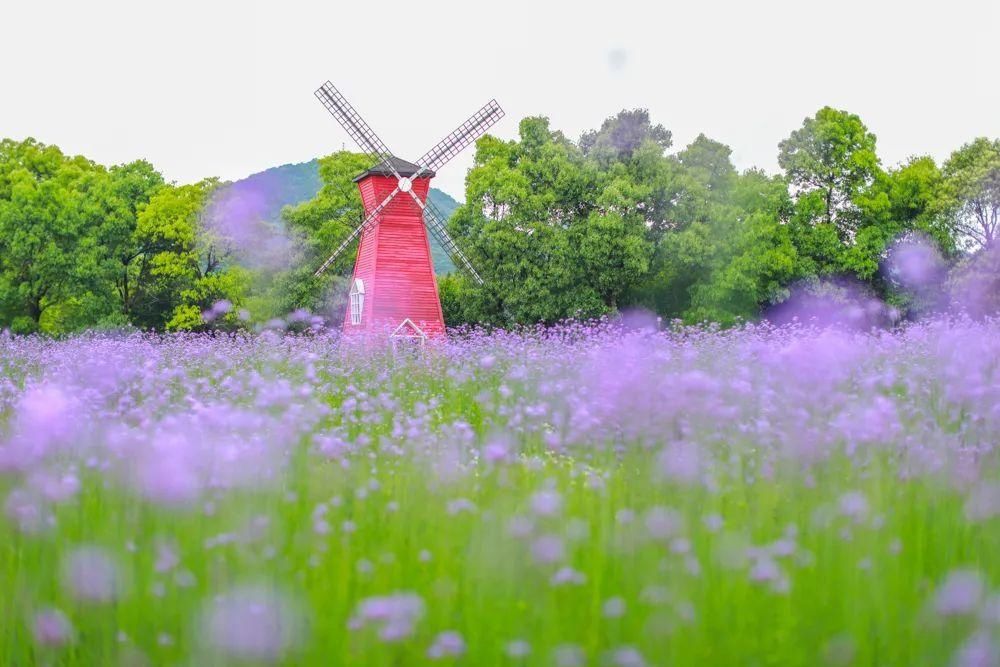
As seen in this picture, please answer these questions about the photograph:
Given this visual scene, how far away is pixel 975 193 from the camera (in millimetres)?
36844

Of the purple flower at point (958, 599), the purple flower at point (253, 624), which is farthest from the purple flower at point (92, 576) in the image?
the purple flower at point (958, 599)

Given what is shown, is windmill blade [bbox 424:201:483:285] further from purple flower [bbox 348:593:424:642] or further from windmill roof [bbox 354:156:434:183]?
purple flower [bbox 348:593:424:642]

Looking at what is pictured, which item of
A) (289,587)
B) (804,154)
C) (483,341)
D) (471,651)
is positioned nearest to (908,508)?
(471,651)

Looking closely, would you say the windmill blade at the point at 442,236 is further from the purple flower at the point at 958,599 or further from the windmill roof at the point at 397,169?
the purple flower at the point at 958,599

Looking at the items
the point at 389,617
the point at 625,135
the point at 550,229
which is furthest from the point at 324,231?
the point at 389,617

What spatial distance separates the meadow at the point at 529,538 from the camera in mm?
3209

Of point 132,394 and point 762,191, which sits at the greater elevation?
point 762,191

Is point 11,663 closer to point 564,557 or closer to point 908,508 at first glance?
point 564,557

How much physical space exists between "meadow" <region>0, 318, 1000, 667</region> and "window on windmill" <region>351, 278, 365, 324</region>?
87.6ft

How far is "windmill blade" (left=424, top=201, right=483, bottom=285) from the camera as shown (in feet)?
116

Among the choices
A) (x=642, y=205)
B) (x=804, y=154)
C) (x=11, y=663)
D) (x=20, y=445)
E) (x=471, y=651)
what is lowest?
(x=11, y=663)

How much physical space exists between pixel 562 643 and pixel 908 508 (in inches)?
89.3

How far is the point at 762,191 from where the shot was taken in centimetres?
3847

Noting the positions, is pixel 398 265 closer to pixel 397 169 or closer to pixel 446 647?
pixel 397 169
